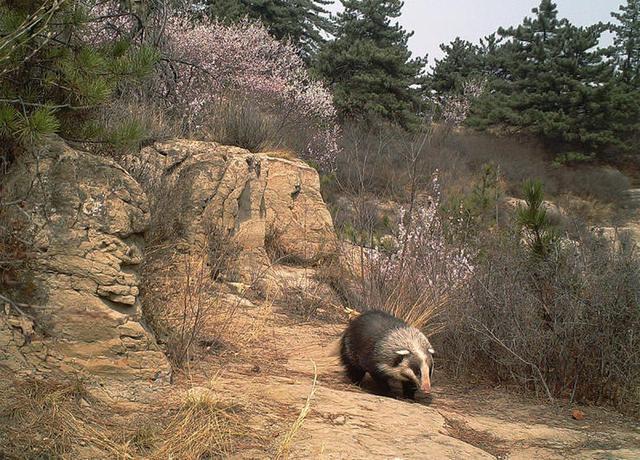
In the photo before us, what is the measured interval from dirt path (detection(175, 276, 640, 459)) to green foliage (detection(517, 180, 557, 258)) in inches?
59.5

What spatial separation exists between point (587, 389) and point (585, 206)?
82.6ft

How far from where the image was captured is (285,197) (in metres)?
10.8

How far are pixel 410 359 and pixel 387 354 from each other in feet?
0.73

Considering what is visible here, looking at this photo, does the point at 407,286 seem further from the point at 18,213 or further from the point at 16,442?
the point at 16,442

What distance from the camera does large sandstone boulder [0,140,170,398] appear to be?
4.19 metres

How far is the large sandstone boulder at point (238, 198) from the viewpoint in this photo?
24.8 ft

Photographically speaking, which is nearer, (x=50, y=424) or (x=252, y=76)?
(x=50, y=424)

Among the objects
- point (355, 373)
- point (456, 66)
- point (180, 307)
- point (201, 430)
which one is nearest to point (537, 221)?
point (355, 373)

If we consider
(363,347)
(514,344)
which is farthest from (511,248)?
Answer: (363,347)

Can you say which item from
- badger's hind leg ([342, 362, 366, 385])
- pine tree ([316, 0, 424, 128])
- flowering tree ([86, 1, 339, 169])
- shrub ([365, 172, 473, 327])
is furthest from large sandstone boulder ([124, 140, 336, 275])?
pine tree ([316, 0, 424, 128])

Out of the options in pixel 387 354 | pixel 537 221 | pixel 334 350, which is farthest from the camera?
pixel 334 350

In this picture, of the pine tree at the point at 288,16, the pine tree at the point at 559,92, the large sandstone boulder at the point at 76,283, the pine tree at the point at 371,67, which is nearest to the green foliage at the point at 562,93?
the pine tree at the point at 559,92

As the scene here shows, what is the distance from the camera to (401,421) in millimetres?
4473

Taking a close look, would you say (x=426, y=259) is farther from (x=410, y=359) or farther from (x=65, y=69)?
(x=65, y=69)
